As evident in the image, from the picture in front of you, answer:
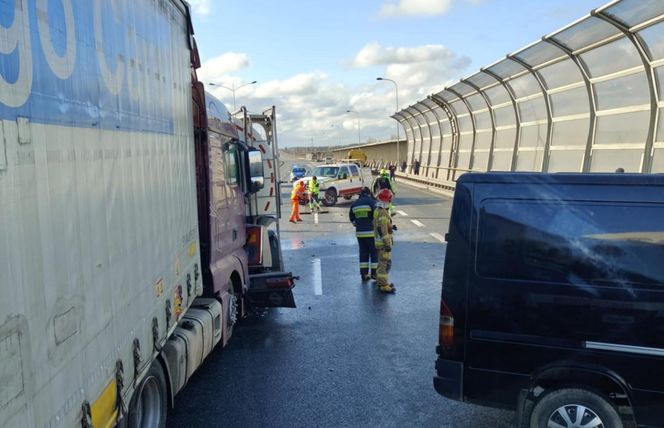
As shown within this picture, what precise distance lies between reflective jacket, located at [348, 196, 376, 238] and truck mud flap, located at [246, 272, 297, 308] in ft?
8.88

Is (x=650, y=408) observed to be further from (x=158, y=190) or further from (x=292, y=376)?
(x=158, y=190)

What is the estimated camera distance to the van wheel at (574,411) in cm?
360

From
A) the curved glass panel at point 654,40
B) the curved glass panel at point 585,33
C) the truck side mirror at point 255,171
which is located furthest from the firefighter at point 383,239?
the curved glass panel at point 654,40

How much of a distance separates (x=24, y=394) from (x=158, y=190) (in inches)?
82.4

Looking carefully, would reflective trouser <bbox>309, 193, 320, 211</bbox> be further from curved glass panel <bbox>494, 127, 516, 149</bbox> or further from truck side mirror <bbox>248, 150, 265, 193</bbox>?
truck side mirror <bbox>248, 150, 265, 193</bbox>

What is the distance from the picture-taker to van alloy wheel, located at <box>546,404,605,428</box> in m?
3.62

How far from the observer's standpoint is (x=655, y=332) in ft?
11.4

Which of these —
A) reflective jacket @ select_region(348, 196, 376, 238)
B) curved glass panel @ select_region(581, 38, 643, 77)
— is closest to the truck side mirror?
reflective jacket @ select_region(348, 196, 376, 238)

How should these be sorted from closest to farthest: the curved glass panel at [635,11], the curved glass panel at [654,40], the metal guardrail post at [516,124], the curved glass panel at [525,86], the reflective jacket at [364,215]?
the reflective jacket at [364,215] < the curved glass panel at [635,11] < the curved glass panel at [654,40] < the curved glass panel at [525,86] < the metal guardrail post at [516,124]

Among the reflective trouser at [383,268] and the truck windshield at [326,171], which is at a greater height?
the truck windshield at [326,171]

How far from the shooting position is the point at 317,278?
9961 mm

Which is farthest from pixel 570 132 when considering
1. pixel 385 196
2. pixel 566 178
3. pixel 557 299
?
pixel 557 299

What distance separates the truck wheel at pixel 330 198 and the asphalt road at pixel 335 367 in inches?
557

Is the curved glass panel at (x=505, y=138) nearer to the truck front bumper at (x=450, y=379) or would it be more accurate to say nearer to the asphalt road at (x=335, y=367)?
the asphalt road at (x=335, y=367)
